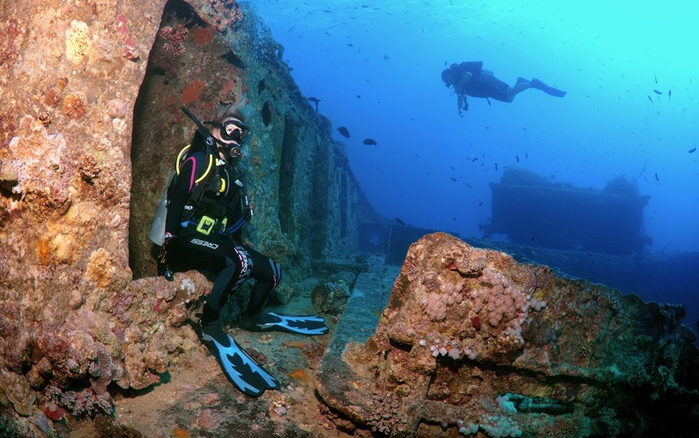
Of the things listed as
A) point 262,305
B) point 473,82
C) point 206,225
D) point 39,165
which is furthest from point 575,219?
point 39,165

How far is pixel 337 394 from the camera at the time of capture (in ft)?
10.2

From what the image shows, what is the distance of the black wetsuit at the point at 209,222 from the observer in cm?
389

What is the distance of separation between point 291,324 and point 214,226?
5.75ft

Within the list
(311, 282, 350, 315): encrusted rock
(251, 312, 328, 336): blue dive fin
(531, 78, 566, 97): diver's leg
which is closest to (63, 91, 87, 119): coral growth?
(251, 312, 328, 336): blue dive fin

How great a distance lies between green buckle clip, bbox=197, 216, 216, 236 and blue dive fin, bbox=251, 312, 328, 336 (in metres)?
1.44

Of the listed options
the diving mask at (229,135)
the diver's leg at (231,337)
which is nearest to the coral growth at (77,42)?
the diving mask at (229,135)

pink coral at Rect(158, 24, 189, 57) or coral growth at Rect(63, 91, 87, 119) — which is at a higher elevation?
pink coral at Rect(158, 24, 189, 57)

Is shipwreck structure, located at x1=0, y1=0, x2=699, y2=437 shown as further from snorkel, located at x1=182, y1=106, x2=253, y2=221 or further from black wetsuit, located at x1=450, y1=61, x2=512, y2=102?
black wetsuit, located at x1=450, y1=61, x2=512, y2=102

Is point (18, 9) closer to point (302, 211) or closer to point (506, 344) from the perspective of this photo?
point (506, 344)

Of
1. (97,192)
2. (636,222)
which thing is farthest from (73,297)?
(636,222)

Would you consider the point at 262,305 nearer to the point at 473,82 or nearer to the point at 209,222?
the point at 209,222

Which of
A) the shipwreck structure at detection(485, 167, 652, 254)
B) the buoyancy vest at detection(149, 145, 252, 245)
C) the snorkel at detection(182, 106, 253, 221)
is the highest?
the shipwreck structure at detection(485, 167, 652, 254)

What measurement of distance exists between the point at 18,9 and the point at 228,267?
292 centimetres

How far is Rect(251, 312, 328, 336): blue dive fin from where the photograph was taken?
489cm
